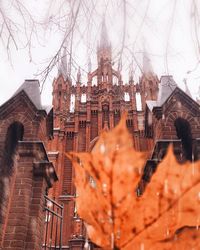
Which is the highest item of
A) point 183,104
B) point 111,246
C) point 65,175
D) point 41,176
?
point 65,175

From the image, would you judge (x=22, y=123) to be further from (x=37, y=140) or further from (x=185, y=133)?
(x=185, y=133)

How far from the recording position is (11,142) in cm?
606

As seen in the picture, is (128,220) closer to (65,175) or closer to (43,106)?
(43,106)

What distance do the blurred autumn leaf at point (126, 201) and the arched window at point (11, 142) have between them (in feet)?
16.2

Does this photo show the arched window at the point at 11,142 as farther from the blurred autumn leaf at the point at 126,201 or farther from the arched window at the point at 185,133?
the blurred autumn leaf at the point at 126,201

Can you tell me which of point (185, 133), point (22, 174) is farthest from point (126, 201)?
point (185, 133)

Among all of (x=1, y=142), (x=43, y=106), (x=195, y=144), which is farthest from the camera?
(x=43, y=106)

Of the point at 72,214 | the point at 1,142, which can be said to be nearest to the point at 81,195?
the point at 1,142

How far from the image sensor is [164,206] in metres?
0.72

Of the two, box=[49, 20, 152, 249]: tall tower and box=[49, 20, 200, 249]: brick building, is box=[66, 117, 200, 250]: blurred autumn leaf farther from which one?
box=[49, 20, 152, 249]: tall tower

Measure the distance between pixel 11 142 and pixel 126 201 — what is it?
564 cm

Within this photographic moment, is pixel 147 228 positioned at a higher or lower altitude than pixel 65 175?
lower

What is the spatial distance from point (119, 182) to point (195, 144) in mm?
4687

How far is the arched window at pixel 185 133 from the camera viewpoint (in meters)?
5.62
